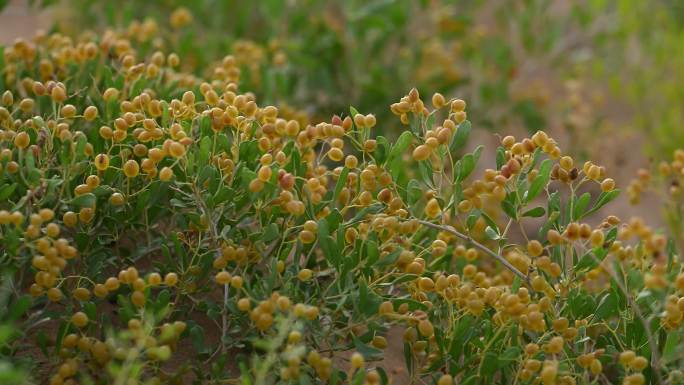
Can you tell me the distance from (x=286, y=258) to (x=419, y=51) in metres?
1.77

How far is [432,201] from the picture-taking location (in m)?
1.61

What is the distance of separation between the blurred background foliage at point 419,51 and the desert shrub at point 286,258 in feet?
3.62

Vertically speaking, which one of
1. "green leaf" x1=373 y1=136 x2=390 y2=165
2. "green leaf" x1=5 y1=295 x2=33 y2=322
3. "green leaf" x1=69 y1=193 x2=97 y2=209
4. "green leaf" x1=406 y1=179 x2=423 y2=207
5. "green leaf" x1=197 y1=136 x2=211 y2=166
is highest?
"green leaf" x1=373 y1=136 x2=390 y2=165

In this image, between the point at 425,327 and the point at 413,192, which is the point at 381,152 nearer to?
the point at 413,192

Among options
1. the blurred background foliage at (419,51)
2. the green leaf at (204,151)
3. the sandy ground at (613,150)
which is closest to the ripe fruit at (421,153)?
the green leaf at (204,151)

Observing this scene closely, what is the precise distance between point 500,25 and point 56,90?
243 cm

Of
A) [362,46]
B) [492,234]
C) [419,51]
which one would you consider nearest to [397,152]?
[492,234]

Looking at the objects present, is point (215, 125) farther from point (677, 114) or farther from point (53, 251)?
point (677, 114)

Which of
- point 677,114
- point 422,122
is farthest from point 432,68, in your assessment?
point 422,122

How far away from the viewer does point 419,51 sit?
3.29 m

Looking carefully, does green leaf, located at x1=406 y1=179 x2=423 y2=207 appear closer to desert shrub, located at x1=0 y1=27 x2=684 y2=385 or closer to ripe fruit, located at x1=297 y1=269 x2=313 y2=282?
desert shrub, located at x1=0 y1=27 x2=684 y2=385

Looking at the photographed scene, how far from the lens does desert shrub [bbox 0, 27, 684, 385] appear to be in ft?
4.99

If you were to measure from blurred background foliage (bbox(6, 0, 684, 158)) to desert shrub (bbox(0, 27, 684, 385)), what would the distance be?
43.4 inches

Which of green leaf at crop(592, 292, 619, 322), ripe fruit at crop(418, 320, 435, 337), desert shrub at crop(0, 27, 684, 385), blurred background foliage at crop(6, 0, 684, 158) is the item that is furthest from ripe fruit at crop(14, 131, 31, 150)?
blurred background foliage at crop(6, 0, 684, 158)
